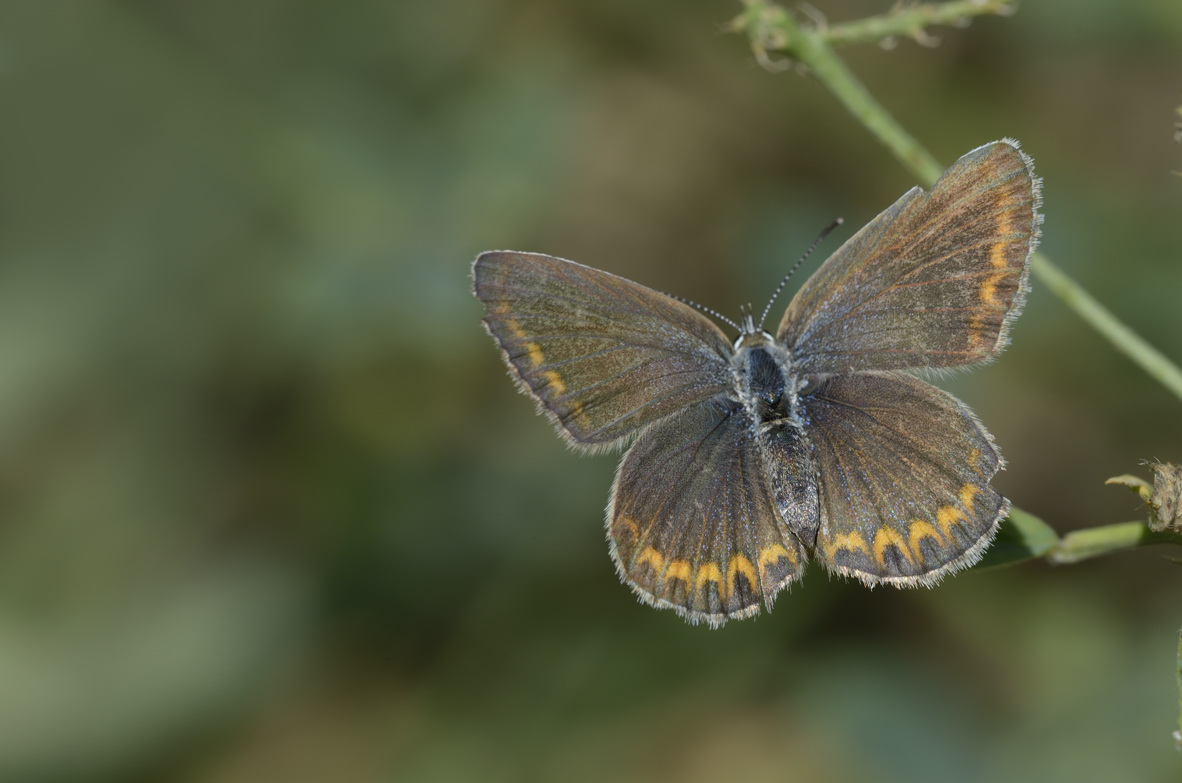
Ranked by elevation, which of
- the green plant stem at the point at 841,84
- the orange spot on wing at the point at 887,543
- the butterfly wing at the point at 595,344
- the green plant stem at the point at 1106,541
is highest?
the green plant stem at the point at 841,84

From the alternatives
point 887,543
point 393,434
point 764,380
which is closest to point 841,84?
point 764,380

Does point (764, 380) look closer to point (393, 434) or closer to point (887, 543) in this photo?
point (887, 543)

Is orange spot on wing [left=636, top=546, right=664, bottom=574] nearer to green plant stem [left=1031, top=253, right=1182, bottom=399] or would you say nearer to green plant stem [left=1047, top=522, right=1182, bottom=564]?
green plant stem [left=1047, top=522, right=1182, bottom=564]

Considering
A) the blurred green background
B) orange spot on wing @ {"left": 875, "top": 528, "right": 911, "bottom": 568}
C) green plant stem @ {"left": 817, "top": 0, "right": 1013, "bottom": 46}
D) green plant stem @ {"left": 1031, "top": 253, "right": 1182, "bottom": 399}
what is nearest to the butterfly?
orange spot on wing @ {"left": 875, "top": 528, "right": 911, "bottom": 568}

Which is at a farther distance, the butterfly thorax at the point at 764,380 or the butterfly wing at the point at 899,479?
→ the butterfly thorax at the point at 764,380

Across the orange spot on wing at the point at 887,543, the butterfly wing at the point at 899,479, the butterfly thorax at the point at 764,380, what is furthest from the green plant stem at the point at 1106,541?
the butterfly thorax at the point at 764,380

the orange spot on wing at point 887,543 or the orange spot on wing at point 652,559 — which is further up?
the orange spot on wing at point 652,559

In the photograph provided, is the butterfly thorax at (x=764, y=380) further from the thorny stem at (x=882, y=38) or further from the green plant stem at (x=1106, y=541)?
the green plant stem at (x=1106, y=541)
